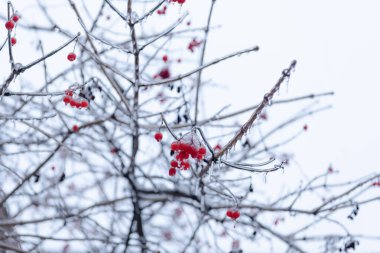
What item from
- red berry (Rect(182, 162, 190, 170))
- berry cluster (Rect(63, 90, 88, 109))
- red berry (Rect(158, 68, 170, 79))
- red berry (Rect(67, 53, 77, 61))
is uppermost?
red berry (Rect(158, 68, 170, 79))

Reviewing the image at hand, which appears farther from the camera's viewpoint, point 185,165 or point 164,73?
point 164,73

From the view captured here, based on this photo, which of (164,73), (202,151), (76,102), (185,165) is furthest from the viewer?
(164,73)

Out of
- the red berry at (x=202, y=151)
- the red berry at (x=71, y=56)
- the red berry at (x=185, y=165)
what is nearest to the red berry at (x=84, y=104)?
the red berry at (x=71, y=56)

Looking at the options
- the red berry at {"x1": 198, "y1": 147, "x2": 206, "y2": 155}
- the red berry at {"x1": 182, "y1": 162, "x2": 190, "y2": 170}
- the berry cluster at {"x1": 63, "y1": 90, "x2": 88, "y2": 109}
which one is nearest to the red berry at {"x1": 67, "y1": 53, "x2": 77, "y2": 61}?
the berry cluster at {"x1": 63, "y1": 90, "x2": 88, "y2": 109}

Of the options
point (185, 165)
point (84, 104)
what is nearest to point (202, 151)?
point (185, 165)

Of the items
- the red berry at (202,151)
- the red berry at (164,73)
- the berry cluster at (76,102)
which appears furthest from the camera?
the red berry at (164,73)

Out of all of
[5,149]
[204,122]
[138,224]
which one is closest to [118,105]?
[204,122]

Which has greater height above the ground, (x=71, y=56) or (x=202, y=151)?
(x=71, y=56)

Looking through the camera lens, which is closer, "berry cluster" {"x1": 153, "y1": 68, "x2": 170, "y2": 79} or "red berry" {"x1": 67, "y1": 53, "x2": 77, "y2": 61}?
"red berry" {"x1": 67, "y1": 53, "x2": 77, "y2": 61}

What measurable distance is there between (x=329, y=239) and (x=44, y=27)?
3304mm

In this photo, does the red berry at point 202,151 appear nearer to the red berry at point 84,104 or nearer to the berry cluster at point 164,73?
the red berry at point 84,104

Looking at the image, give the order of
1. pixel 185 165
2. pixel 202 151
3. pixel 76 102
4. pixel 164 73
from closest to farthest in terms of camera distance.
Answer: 1. pixel 202 151
2. pixel 185 165
3. pixel 76 102
4. pixel 164 73

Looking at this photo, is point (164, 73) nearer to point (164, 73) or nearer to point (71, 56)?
point (164, 73)

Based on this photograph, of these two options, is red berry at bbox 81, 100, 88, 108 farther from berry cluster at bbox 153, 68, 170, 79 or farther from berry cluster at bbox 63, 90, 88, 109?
berry cluster at bbox 153, 68, 170, 79
